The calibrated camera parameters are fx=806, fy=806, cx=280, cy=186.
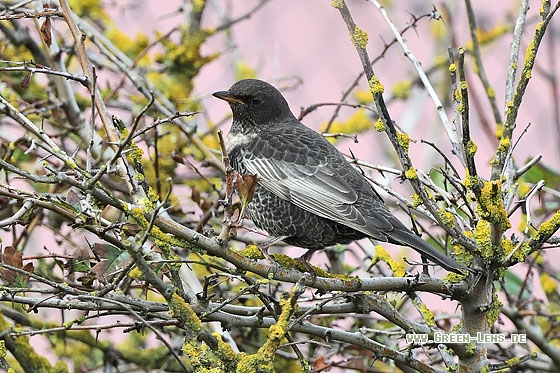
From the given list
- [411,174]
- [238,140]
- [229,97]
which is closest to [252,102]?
[229,97]

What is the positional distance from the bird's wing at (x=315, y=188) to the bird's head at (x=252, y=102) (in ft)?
1.28

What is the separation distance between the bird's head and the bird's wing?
0.39 metres

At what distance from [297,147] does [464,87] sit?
4.87 feet

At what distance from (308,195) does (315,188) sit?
52 mm

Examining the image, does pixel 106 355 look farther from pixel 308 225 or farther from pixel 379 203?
pixel 379 203

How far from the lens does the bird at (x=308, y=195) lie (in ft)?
11.1

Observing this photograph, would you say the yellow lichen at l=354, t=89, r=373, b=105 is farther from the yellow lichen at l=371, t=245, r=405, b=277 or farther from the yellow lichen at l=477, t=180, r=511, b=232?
the yellow lichen at l=477, t=180, r=511, b=232

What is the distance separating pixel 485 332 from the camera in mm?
2793

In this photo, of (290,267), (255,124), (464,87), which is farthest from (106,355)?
(464,87)

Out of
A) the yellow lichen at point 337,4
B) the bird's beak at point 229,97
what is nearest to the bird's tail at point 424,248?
the yellow lichen at point 337,4

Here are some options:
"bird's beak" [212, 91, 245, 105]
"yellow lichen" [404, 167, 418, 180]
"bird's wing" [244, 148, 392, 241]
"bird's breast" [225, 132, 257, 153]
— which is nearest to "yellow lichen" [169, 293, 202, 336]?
"yellow lichen" [404, 167, 418, 180]

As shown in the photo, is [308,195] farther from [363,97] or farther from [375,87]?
[363,97]

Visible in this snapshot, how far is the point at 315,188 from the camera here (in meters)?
3.63

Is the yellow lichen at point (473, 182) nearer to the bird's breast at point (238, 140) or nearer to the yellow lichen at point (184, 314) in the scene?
the yellow lichen at point (184, 314)
